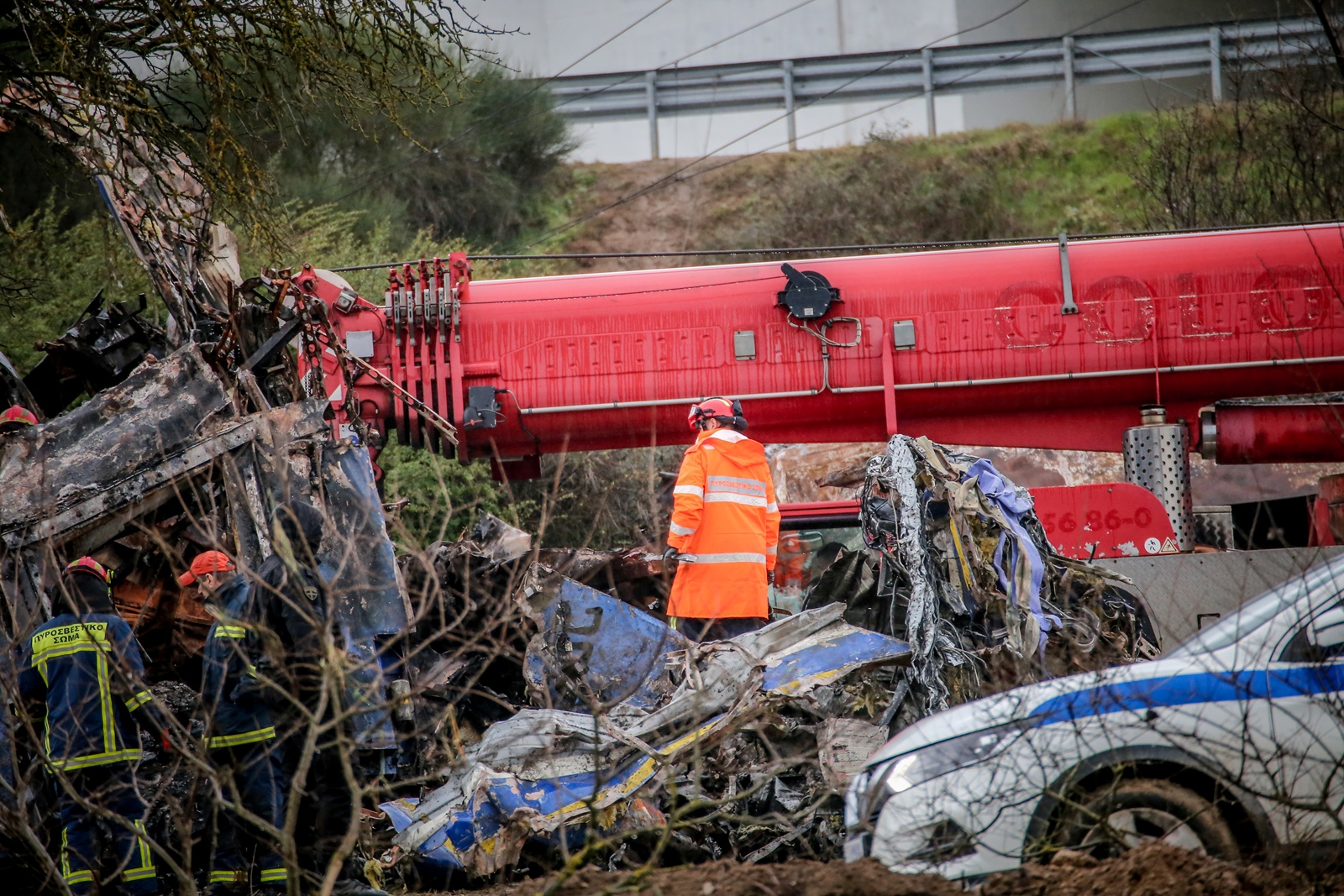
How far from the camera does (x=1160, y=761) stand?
14.2 ft

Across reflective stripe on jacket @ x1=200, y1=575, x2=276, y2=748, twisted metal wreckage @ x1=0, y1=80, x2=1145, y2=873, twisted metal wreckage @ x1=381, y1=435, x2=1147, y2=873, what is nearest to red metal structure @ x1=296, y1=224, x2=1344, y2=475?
twisted metal wreckage @ x1=0, y1=80, x2=1145, y2=873

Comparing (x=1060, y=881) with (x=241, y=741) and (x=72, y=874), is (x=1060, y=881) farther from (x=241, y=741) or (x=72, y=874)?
(x=72, y=874)

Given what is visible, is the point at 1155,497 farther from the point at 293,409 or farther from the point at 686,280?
the point at 293,409

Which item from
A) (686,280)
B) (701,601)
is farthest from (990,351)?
(701,601)

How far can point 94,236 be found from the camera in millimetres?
13594

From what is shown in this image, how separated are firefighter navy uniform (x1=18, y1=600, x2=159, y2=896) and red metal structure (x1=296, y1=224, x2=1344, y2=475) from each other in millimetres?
3645

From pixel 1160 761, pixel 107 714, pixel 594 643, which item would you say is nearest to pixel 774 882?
pixel 1160 761

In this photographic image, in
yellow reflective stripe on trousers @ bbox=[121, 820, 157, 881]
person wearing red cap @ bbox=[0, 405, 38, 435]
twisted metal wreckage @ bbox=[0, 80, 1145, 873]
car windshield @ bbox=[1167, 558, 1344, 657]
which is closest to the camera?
car windshield @ bbox=[1167, 558, 1344, 657]

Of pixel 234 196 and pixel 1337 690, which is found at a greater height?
pixel 234 196

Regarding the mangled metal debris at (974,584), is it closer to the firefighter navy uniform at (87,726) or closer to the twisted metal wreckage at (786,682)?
the twisted metal wreckage at (786,682)

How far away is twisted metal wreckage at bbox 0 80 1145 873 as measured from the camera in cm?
579

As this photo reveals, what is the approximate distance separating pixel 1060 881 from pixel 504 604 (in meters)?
3.08

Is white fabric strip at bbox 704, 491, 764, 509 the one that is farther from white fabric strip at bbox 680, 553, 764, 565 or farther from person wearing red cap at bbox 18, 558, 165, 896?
person wearing red cap at bbox 18, 558, 165, 896

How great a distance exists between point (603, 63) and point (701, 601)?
2013 centimetres
